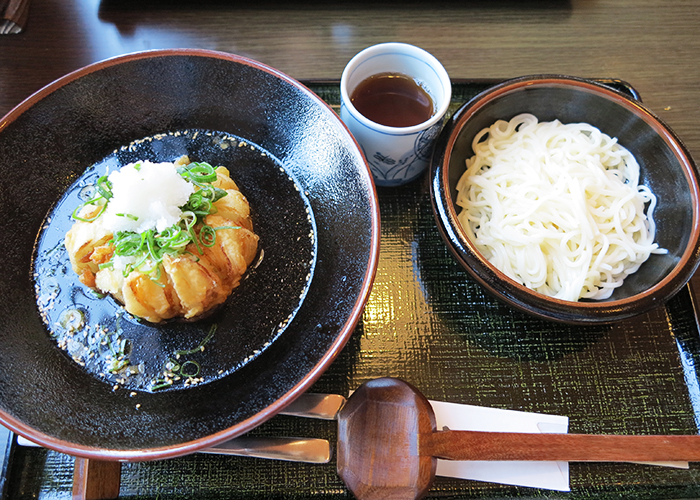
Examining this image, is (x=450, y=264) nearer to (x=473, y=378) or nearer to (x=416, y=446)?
(x=473, y=378)

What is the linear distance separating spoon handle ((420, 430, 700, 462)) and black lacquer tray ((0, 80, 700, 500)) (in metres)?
0.11

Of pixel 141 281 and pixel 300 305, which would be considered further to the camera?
pixel 300 305

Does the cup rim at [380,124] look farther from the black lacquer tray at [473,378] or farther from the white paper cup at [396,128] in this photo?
the black lacquer tray at [473,378]

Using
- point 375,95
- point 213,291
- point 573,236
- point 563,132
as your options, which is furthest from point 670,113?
point 213,291

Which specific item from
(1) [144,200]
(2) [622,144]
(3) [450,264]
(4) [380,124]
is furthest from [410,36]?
(1) [144,200]

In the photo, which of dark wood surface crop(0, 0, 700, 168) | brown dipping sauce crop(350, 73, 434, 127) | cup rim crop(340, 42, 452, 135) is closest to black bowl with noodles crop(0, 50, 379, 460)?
cup rim crop(340, 42, 452, 135)

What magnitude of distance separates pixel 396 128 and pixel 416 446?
1.11m

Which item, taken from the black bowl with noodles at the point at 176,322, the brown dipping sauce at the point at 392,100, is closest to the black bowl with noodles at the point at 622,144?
the brown dipping sauce at the point at 392,100

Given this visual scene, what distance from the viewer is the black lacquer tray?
1.51 meters

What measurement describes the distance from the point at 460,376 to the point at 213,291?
95 cm

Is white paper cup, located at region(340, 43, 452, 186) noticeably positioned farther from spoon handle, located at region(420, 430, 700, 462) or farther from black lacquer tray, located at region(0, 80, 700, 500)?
spoon handle, located at region(420, 430, 700, 462)

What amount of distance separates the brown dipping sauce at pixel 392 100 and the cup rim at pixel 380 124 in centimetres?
5

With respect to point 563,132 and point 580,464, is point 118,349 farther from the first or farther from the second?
point 563,132

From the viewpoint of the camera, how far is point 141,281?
149 centimetres
